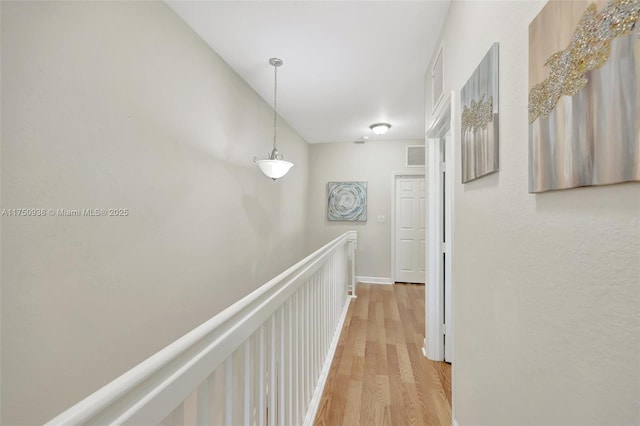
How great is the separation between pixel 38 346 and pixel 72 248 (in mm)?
378

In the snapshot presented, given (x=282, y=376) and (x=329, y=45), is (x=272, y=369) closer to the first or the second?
(x=282, y=376)

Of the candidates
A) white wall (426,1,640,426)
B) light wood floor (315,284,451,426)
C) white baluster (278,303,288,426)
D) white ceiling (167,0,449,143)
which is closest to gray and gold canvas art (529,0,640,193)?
white wall (426,1,640,426)

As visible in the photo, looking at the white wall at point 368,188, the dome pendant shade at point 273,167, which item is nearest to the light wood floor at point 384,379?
the white wall at point 368,188

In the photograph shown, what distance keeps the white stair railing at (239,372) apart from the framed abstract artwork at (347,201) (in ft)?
9.79

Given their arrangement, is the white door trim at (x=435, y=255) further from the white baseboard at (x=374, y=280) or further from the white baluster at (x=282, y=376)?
the white baseboard at (x=374, y=280)

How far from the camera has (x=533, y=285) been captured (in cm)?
76

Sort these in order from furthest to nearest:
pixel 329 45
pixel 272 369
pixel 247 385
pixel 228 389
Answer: pixel 329 45 < pixel 272 369 < pixel 247 385 < pixel 228 389

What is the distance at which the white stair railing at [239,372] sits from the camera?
433mm

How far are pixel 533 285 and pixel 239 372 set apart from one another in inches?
36.7

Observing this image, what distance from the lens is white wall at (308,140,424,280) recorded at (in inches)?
187

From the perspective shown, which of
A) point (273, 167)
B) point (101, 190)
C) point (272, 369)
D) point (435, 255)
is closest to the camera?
point (272, 369)

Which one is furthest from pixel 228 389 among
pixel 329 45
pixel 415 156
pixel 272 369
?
pixel 415 156

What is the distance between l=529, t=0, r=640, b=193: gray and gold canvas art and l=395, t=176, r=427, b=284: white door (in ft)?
13.2

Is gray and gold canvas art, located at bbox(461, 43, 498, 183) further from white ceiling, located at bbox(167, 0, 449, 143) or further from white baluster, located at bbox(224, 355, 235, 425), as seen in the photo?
white baluster, located at bbox(224, 355, 235, 425)
